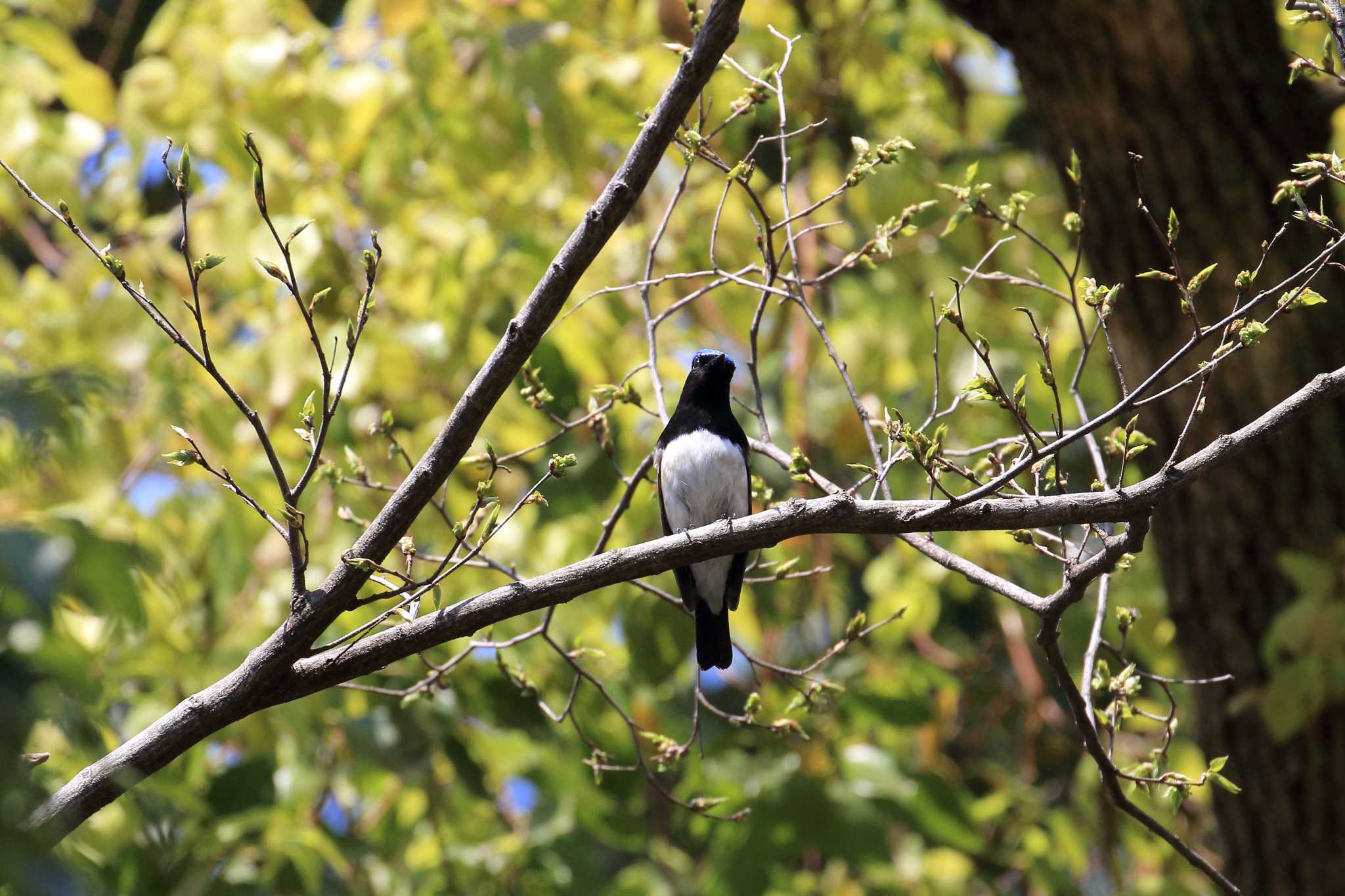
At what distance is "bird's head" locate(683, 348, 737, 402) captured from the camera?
4594mm

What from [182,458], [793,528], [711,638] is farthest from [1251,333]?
[711,638]

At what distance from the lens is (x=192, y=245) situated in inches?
205

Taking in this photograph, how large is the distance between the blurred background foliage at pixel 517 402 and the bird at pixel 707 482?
0.42 feet

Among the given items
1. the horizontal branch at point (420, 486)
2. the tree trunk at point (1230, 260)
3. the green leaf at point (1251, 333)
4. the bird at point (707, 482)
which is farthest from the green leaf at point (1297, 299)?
the bird at point (707, 482)

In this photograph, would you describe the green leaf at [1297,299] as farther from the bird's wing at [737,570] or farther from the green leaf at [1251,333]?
the bird's wing at [737,570]

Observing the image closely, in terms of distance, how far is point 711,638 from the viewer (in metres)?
4.43

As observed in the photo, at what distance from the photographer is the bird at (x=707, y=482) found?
14.3ft

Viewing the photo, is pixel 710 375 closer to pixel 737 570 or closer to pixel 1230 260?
pixel 737 570

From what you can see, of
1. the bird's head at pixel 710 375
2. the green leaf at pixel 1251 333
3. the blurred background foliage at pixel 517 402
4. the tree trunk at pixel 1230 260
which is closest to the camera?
the green leaf at pixel 1251 333

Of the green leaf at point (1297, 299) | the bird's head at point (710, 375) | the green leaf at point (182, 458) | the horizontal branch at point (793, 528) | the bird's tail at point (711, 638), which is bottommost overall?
the horizontal branch at point (793, 528)

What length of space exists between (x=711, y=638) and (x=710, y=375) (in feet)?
3.12

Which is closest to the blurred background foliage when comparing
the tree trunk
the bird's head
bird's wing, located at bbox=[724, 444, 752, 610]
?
the bird's head

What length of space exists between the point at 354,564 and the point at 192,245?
360cm

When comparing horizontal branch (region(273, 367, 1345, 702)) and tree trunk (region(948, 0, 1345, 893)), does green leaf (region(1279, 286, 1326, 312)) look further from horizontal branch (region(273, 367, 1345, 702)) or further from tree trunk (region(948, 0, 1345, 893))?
tree trunk (region(948, 0, 1345, 893))
